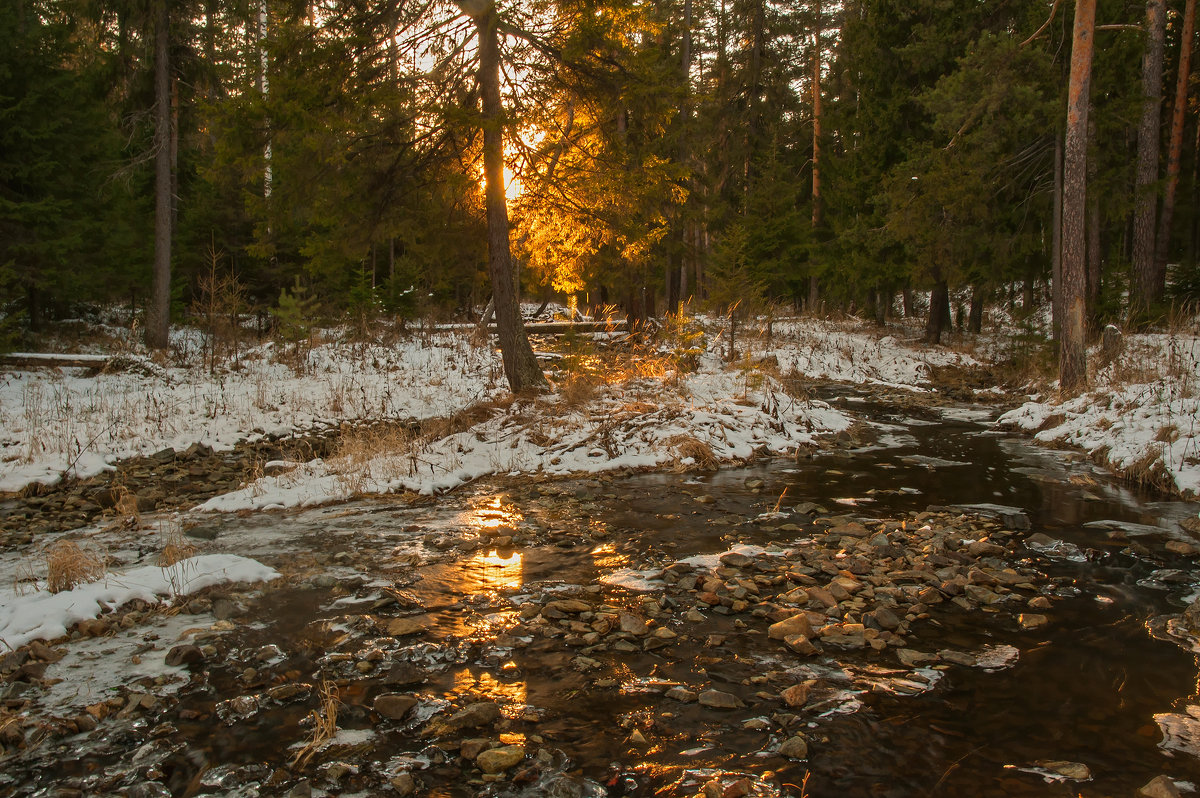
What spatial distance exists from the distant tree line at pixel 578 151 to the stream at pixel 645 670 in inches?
257

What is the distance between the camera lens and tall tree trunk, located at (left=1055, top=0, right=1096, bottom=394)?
11867 mm

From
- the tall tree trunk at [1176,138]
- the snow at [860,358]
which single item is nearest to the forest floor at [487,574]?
the snow at [860,358]

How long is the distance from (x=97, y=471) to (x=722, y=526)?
8.67 m

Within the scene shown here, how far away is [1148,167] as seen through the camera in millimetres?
15898

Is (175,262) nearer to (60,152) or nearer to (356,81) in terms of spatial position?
(60,152)

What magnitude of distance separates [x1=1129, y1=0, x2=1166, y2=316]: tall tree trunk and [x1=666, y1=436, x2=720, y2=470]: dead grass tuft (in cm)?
1151

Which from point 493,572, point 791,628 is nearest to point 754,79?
point 493,572

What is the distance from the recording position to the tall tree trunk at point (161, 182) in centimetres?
1725

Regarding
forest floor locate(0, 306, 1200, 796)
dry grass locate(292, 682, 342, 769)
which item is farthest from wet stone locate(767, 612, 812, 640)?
dry grass locate(292, 682, 342, 769)

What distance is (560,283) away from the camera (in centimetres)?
1455

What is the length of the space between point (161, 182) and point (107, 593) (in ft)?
53.7

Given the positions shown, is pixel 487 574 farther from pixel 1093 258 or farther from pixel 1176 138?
pixel 1176 138

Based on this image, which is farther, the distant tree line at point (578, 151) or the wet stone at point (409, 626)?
the distant tree line at point (578, 151)

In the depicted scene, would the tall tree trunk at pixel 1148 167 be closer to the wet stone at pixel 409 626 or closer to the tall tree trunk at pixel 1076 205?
the tall tree trunk at pixel 1076 205
